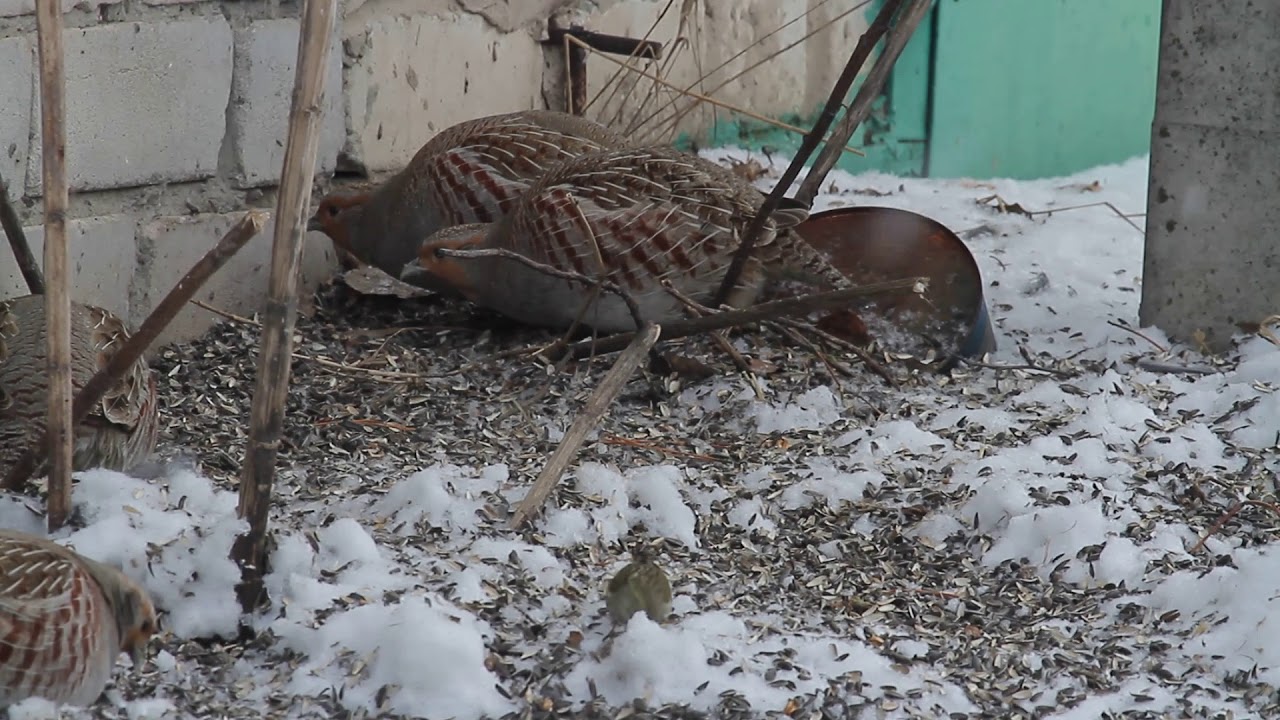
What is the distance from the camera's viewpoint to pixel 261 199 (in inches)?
165

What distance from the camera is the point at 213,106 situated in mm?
3971

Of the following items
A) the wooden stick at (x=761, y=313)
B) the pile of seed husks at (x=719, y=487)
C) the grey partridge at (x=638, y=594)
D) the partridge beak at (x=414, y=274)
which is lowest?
the pile of seed husks at (x=719, y=487)

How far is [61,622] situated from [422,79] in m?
2.76

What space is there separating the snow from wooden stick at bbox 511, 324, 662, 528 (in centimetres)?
6

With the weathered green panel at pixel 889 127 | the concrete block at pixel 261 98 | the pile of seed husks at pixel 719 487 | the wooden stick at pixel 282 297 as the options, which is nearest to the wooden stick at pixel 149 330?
the wooden stick at pixel 282 297

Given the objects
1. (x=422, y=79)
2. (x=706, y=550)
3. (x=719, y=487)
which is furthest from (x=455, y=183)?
(x=706, y=550)

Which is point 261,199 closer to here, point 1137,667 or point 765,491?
point 765,491

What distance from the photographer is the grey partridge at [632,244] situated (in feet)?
13.1

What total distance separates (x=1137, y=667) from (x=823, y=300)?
0.96 m

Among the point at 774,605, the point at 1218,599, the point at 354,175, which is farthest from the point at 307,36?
the point at 354,175

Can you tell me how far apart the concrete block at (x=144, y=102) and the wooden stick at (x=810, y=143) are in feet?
4.54

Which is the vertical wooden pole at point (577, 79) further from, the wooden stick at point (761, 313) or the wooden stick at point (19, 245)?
the wooden stick at point (19, 245)

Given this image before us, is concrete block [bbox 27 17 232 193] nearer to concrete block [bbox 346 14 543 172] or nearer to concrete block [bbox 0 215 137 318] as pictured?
concrete block [bbox 0 215 137 318]

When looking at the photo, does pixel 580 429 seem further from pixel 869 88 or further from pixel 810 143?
pixel 869 88
